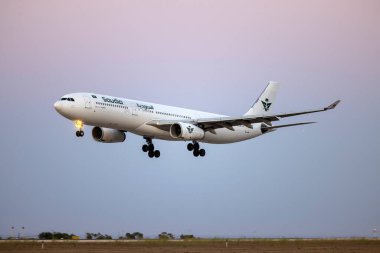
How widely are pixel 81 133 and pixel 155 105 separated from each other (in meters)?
8.05

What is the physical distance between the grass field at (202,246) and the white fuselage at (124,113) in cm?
966

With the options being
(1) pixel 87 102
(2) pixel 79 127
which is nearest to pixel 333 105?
(1) pixel 87 102

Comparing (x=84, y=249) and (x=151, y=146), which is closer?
(x=84, y=249)

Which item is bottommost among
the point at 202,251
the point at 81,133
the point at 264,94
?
the point at 202,251

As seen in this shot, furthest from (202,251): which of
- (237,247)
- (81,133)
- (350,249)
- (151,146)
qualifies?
(151,146)

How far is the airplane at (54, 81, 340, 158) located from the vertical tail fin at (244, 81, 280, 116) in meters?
4.26

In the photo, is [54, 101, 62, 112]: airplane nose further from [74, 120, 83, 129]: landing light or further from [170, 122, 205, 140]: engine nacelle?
[170, 122, 205, 140]: engine nacelle

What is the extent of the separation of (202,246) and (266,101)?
29272mm

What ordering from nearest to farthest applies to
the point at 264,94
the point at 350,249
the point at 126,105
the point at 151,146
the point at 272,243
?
the point at 350,249 → the point at 272,243 → the point at 126,105 → the point at 151,146 → the point at 264,94

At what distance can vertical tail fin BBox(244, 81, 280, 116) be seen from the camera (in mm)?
76044

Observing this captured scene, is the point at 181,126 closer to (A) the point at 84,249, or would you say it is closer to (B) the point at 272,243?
(B) the point at 272,243

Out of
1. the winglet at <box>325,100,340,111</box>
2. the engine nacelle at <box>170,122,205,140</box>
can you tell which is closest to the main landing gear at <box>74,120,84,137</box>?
the engine nacelle at <box>170,122,205,140</box>

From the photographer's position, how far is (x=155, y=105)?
6269 centimetres

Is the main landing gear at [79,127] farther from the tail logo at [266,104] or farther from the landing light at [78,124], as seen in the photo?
the tail logo at [266,104]
